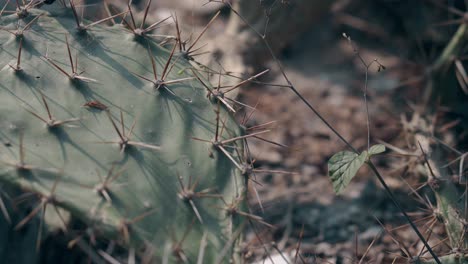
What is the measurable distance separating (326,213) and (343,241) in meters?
0.23

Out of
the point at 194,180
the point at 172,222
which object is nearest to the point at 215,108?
the point at 194,180

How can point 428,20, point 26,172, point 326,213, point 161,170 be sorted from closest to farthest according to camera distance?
1. point 26,172
2. point 161,170
3. point 326,213
4. point 428,20

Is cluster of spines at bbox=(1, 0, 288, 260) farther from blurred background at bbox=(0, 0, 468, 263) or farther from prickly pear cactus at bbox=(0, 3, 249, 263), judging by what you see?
blurred background at bbox=(0, 0, 468, 263)

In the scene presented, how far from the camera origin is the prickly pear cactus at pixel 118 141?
1551 mm

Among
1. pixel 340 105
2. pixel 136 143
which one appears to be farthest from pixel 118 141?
pixel 340 105

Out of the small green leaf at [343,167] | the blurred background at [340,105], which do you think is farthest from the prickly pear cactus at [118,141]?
the small green leaf at [343,167]

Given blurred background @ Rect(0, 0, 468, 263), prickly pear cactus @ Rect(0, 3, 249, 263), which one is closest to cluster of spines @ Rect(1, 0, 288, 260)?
prickly pear cactus @ Rect(0, 3, 249, 263)

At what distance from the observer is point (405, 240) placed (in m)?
2.38

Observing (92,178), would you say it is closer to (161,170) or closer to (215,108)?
(161,170)

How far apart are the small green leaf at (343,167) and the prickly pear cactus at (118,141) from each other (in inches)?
11.9

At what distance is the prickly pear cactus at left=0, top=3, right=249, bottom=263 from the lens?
1551 millimetres

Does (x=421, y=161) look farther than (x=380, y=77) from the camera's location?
No

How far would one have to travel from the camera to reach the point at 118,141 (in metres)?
1.65

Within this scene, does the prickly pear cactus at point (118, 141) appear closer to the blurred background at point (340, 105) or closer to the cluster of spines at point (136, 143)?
the cluster of spines at point (136, 143)
